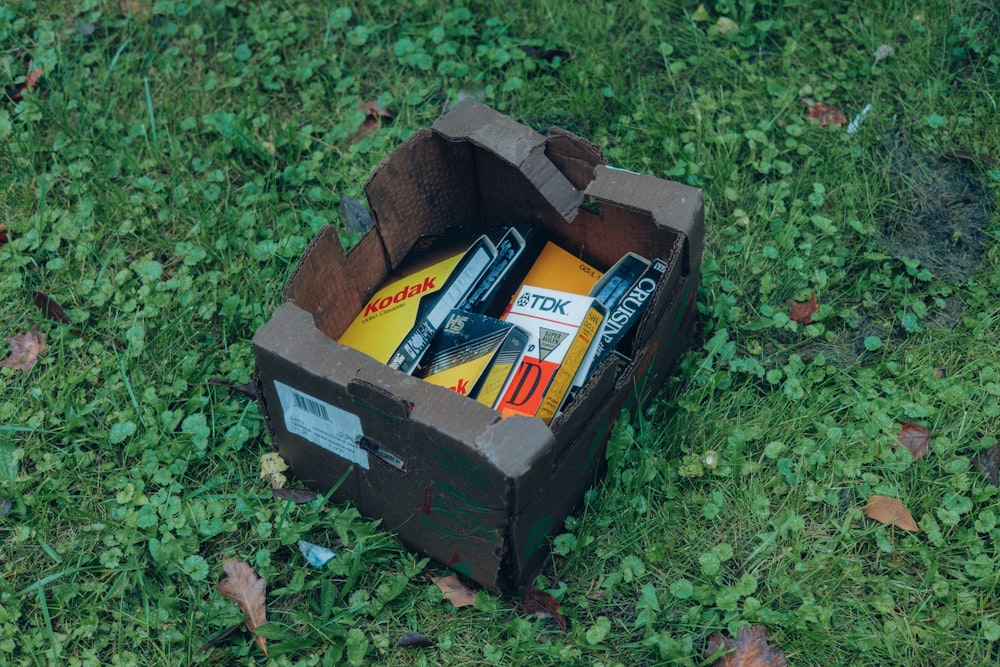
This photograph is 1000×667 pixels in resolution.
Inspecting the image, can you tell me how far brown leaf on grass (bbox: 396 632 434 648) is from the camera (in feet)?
7.20

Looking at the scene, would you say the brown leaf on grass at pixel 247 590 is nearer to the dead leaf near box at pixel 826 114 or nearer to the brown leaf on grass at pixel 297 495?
the brown leaf on grass at pixel 297 495

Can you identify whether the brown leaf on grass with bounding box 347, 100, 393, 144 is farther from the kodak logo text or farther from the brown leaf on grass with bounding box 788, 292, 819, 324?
the brown leaf on grass with bounding box 788, 292, 819, 324

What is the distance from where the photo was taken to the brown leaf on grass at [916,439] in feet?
8.00

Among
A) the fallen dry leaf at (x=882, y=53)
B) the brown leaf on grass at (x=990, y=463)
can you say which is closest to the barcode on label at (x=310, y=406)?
the brown leaf on grass at (x=990, y=463)

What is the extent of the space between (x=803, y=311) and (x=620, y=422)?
77 cm

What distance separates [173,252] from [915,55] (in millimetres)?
2499

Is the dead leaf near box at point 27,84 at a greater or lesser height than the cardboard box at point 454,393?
greater

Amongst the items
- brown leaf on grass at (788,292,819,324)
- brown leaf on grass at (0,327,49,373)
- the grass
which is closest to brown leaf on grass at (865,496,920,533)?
the grass

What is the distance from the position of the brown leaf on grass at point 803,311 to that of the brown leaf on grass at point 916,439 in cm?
42

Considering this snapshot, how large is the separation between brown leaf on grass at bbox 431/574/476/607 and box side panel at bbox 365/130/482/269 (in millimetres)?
872

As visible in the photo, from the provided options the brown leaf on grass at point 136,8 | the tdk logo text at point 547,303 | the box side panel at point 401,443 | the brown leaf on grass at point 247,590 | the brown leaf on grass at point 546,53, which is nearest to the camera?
the box side panel at point 401,443

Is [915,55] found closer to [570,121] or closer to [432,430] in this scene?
[570,121]

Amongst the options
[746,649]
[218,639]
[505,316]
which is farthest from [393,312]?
[746,649]

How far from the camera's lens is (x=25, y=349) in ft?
8.90
